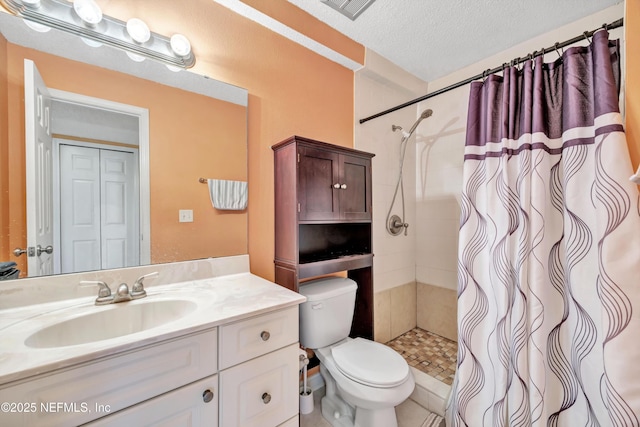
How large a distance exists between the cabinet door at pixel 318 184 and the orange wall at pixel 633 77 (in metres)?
1.21

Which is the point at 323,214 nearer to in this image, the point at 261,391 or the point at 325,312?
the point at 325,312

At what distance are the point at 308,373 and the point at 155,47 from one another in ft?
6.74

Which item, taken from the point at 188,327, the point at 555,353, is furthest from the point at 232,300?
the point at 555,353

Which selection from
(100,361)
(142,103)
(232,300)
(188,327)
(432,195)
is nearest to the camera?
(100,361)

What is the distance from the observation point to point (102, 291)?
1024mm

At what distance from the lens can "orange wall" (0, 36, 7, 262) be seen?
96 cm

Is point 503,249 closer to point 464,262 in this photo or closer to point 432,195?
point 464,262

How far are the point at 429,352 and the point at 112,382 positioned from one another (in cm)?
204

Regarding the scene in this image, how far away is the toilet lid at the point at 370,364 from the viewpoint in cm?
124

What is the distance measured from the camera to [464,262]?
4.16ft

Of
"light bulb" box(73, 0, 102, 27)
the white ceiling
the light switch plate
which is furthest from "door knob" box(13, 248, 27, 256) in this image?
the white ceiling

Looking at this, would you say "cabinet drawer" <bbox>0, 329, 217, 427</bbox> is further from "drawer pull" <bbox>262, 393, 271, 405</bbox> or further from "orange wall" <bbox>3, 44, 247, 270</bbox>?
"orange wall" <bbox>3, 44, 247, 270</bbox>

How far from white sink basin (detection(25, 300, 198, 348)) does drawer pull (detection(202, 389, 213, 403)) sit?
297mm

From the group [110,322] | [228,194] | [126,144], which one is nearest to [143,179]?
[126,144]
